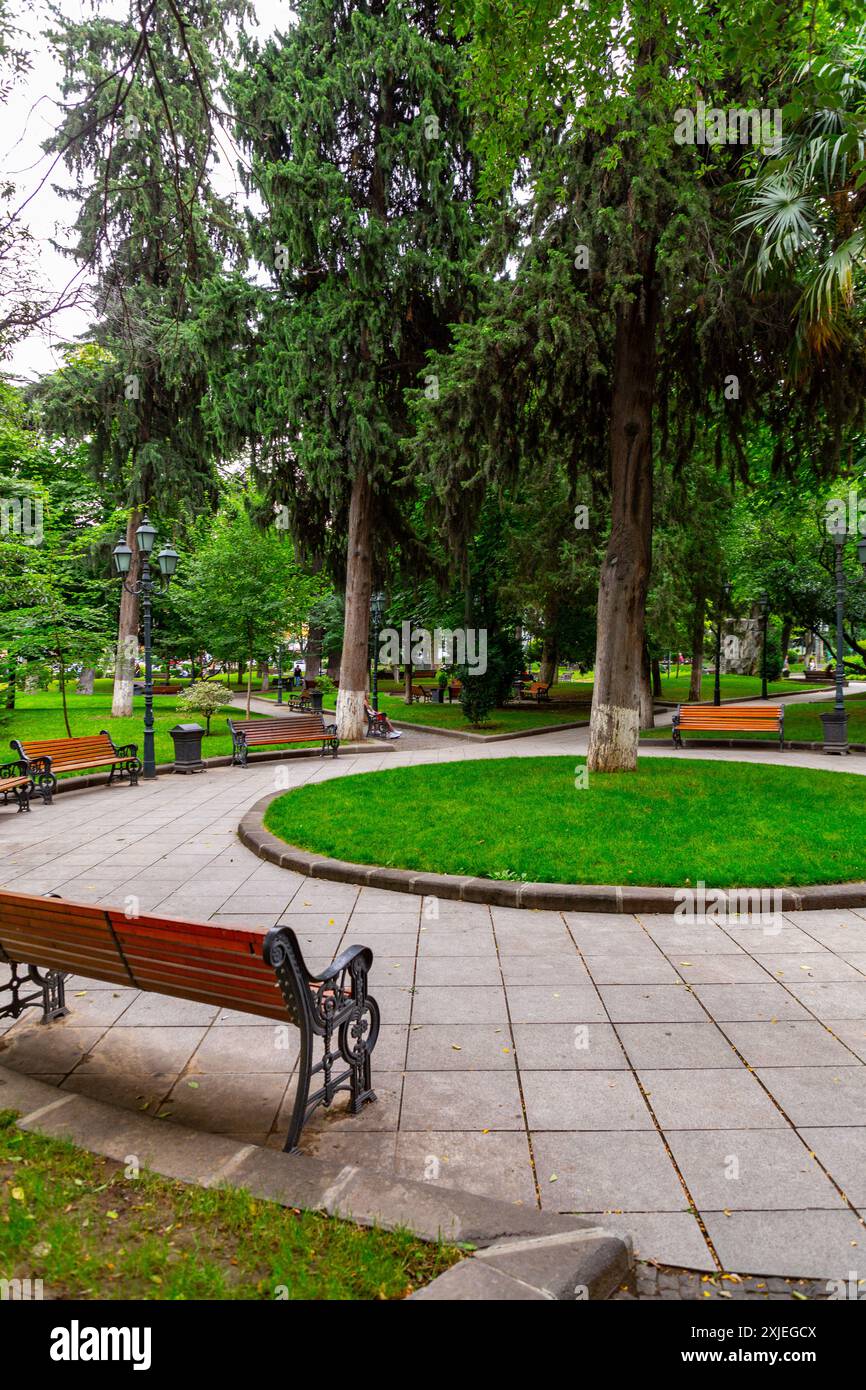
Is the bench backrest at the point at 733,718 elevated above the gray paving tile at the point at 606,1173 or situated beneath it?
elevated above

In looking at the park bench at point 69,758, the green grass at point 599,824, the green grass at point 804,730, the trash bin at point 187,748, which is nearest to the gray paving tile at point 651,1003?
the green grass at point 599,824

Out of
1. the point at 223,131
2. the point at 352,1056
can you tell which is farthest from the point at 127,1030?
the point at 223,131

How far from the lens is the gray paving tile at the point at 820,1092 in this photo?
3545 millimetres

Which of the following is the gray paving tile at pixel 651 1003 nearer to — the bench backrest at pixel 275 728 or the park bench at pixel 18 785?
the park bench at pixel 18 785

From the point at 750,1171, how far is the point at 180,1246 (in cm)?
218

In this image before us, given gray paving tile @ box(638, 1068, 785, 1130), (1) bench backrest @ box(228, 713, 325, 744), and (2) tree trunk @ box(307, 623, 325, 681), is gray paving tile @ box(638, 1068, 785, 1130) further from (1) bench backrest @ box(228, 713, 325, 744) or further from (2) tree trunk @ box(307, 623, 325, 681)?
(2) tree trunk @ box(307, 623, 325, 681)

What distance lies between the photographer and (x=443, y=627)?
85.3ft

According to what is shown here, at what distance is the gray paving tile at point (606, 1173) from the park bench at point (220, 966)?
0.94 metres

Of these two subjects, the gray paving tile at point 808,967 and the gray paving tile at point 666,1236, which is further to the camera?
the gray paving tile at point 808,967

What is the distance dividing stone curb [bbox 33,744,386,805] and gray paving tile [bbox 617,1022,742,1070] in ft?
36.2

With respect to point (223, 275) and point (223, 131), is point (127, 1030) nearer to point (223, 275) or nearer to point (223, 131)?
point (223, 131)

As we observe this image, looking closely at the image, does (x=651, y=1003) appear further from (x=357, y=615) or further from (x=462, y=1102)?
(x=357, y=615)

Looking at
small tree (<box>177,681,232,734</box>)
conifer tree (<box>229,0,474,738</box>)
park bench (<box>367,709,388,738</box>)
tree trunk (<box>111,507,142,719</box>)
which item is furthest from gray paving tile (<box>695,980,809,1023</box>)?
tree trunk (<box>111,507,142,719</box>)
